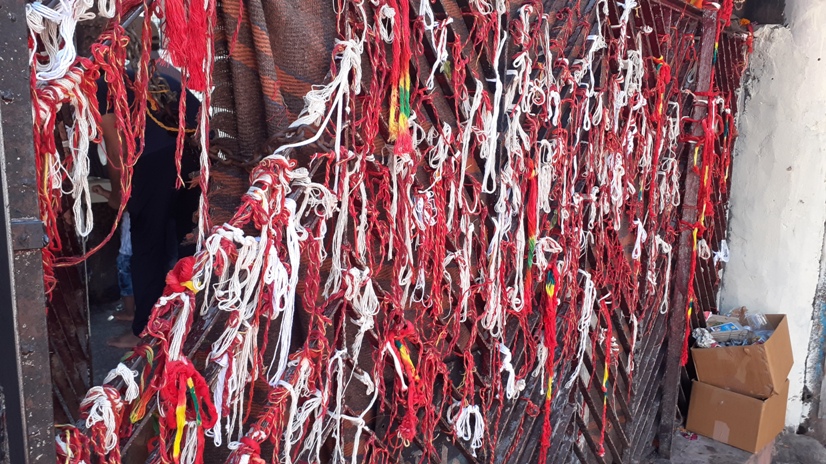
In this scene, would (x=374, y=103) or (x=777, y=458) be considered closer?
(x=374, y=103)

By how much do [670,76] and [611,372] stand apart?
135cm

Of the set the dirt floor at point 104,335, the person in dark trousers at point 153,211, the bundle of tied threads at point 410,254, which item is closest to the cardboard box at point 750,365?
the bundle of tied threads at point 410,254

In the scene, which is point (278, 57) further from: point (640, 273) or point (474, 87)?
point (640, 273)

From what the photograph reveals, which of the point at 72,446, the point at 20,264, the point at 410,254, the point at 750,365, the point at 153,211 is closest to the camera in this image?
the point at 20,264

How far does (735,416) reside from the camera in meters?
3.49

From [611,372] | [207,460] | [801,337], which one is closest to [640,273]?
[611,372]

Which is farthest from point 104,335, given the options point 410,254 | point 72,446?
point 72,446

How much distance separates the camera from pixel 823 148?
3811mm

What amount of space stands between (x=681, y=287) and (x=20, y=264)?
3154 millimetres

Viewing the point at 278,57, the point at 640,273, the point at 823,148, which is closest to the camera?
the point at 278,57

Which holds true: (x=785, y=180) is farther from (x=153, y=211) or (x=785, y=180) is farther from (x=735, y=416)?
(x=153, y=211)

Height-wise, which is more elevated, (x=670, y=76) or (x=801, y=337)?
(x=670, y=76)

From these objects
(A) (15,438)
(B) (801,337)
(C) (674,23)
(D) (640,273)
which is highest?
(C) (674,23)

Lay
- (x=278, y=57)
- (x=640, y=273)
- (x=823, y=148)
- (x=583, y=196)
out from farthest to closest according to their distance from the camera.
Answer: (x=823, y=148) < (x=640, y=273) < (x=583, y=196) < (x=278, y=57)
